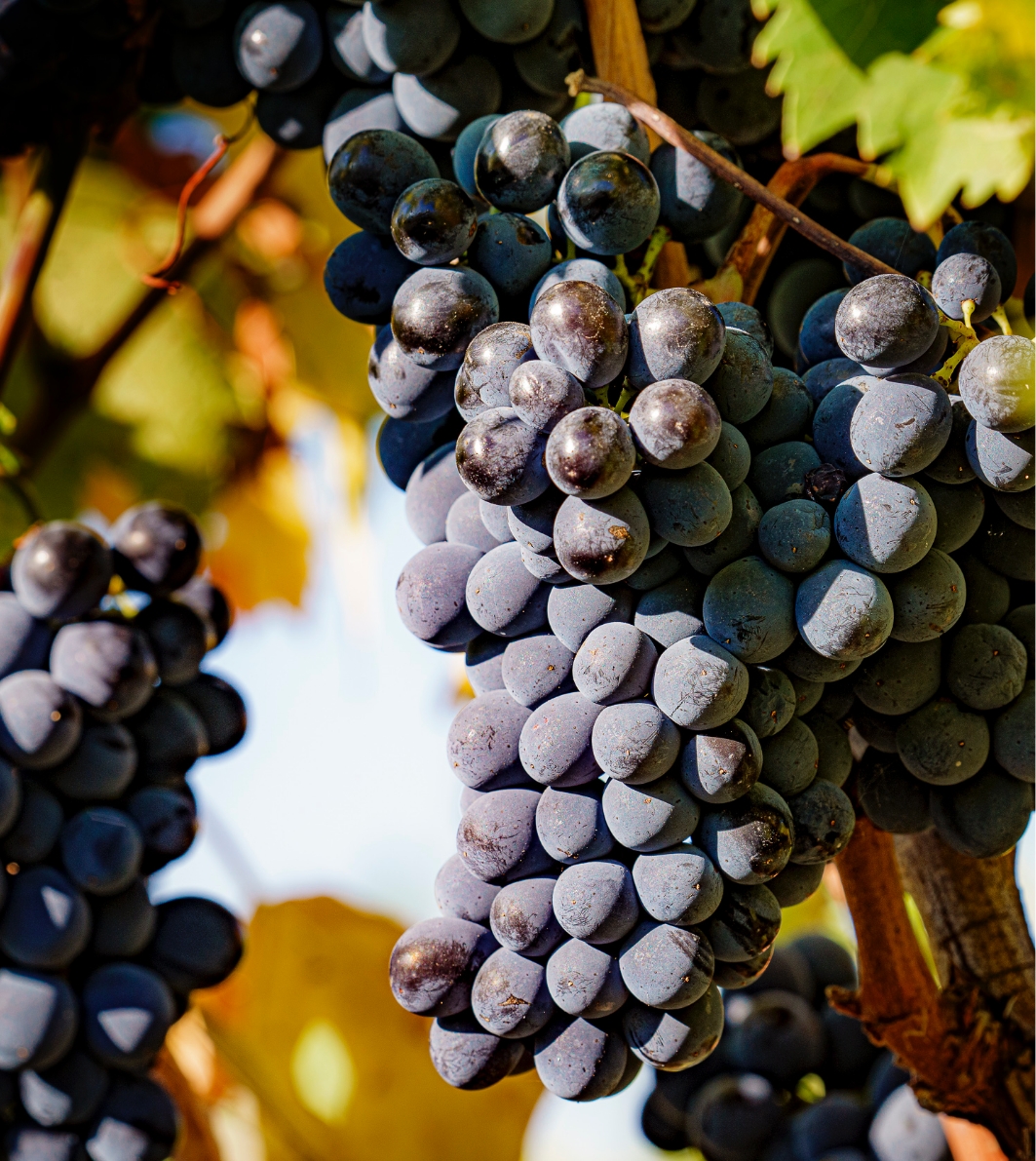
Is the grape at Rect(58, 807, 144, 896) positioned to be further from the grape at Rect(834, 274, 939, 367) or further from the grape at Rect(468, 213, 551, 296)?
the grape at Rect(834, 274, 939, 367)

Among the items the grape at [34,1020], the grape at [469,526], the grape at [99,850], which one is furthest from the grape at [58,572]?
the grape at [469,526]

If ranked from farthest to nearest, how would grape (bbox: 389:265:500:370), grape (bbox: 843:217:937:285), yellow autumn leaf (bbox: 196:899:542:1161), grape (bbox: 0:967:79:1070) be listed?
yellow autumn leaf (bbox: 196:899:542:1161) < grape (bbox: 0:967:79:1070) < grape (bbox: 843:217:937:285) < grape (bbox: 389:265:500:370)

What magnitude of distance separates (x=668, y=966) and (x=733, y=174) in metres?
0.42

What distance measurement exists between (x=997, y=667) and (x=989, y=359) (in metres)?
0.17

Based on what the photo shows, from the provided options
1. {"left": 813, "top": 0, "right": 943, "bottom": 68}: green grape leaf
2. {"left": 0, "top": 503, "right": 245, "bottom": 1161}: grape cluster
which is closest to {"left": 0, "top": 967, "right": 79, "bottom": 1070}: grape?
{"left": 0, "top": 503, "right": 245, "bottom": 1161}: grape cluster

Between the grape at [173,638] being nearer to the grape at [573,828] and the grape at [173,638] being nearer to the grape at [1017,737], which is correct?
the grape at [573,828]

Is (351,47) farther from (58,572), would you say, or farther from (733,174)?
(58,572)

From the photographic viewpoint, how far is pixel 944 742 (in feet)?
2.13

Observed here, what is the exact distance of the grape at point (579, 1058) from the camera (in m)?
0.62

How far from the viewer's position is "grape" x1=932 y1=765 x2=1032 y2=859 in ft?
2.20

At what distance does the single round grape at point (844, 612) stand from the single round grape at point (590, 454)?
0.39 feet

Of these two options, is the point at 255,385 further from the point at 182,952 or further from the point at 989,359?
the point at 989,359

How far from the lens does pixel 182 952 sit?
0.93 meters

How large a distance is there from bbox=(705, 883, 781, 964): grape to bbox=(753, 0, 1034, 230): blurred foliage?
333mm
